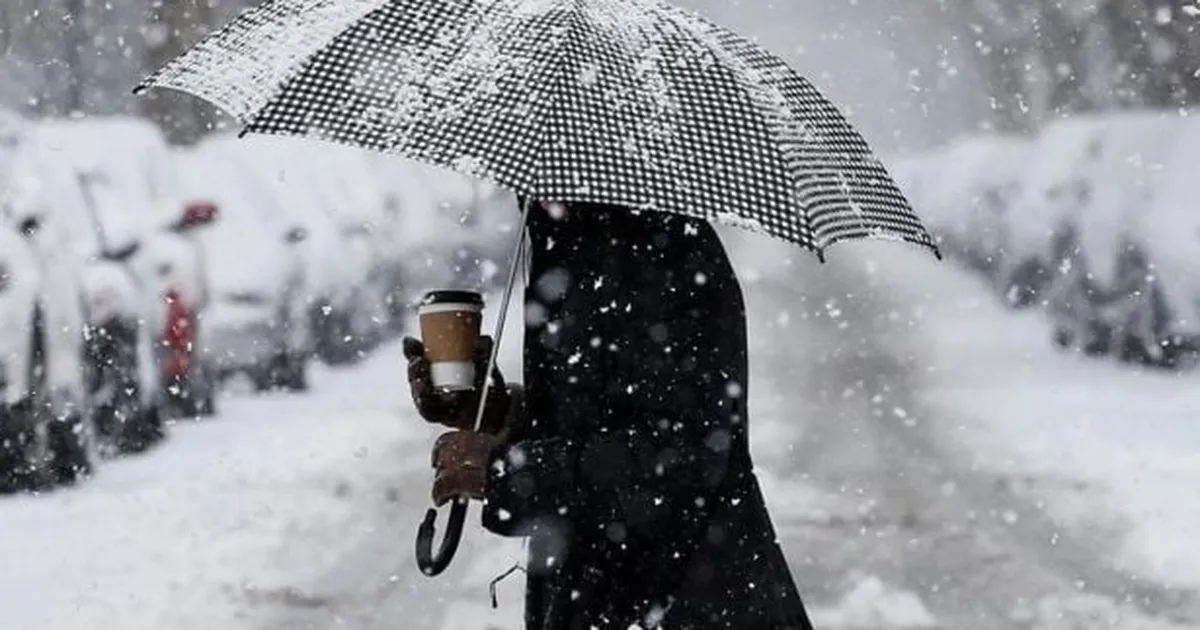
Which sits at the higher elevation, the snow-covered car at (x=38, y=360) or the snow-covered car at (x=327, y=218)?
the snow-covered car at (x=38, y=360)

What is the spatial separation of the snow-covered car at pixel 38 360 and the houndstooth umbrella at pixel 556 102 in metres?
7.11

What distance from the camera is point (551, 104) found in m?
3.19

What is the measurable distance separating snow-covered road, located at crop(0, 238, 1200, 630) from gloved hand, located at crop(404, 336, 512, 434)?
407 centimetres

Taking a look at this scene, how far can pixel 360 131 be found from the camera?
322 cm

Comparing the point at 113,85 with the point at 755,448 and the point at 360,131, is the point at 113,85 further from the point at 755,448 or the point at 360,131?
the point at 360,131

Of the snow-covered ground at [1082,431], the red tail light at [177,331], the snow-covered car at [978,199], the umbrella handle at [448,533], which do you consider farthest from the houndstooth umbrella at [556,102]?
the snow-covered car at [978,199]

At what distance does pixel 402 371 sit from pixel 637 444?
14321 mm

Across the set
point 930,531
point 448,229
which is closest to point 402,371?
point 448,229

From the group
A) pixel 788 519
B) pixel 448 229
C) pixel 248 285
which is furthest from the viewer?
pixel 448 229

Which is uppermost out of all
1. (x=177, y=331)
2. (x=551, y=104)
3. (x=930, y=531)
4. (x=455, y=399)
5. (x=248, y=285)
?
(x=551, y=104)

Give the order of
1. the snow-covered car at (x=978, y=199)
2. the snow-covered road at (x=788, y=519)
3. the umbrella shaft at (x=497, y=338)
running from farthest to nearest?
the snow-covered car at (x=978, y=199), the snow-covered road at (x=788, y=519), the umbrella shaft at (x=497, y=338)

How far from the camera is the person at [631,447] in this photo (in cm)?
290

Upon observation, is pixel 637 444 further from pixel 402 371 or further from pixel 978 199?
pixel 978 199

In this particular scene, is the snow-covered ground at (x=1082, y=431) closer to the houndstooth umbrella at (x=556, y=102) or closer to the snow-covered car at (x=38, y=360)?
the snow-covered car at (x=38, y=360)
